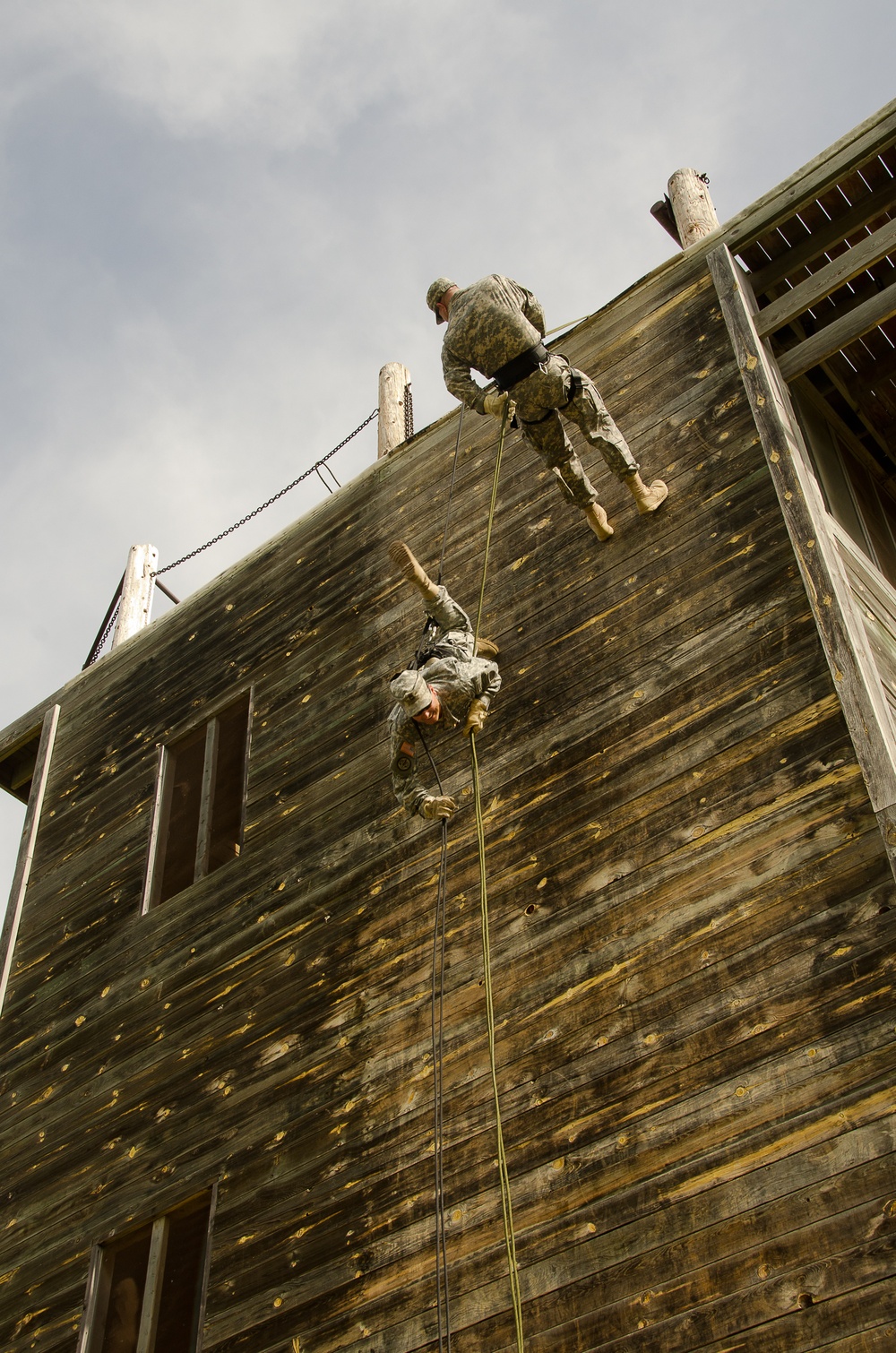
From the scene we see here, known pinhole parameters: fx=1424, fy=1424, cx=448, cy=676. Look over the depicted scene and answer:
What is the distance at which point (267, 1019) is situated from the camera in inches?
350

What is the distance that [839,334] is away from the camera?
901 cm

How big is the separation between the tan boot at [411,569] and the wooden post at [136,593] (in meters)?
6.30

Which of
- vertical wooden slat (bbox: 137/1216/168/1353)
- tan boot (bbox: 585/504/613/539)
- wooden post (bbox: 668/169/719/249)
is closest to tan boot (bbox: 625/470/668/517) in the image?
tan boot (bbox: 585/504/613/539)

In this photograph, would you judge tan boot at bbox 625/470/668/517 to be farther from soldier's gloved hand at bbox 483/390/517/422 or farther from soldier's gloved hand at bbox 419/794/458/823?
soldier's gloved hand at bbox 419/794/458/823

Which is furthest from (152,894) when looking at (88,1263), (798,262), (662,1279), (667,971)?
(798,262)

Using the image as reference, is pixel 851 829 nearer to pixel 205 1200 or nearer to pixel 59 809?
pixel 205 1200

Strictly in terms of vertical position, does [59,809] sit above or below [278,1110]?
above

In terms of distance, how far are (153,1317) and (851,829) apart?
5.05 meters

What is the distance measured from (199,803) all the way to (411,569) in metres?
4.07

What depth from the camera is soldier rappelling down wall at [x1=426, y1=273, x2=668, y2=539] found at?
329 inches

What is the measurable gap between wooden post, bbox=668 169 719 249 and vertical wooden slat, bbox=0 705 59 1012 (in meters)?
7.14

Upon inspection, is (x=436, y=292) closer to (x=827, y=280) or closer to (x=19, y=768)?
(x=827, y=280)

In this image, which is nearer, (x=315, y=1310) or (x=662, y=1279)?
(x=662, y=1279)

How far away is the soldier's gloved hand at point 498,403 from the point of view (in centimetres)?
851
